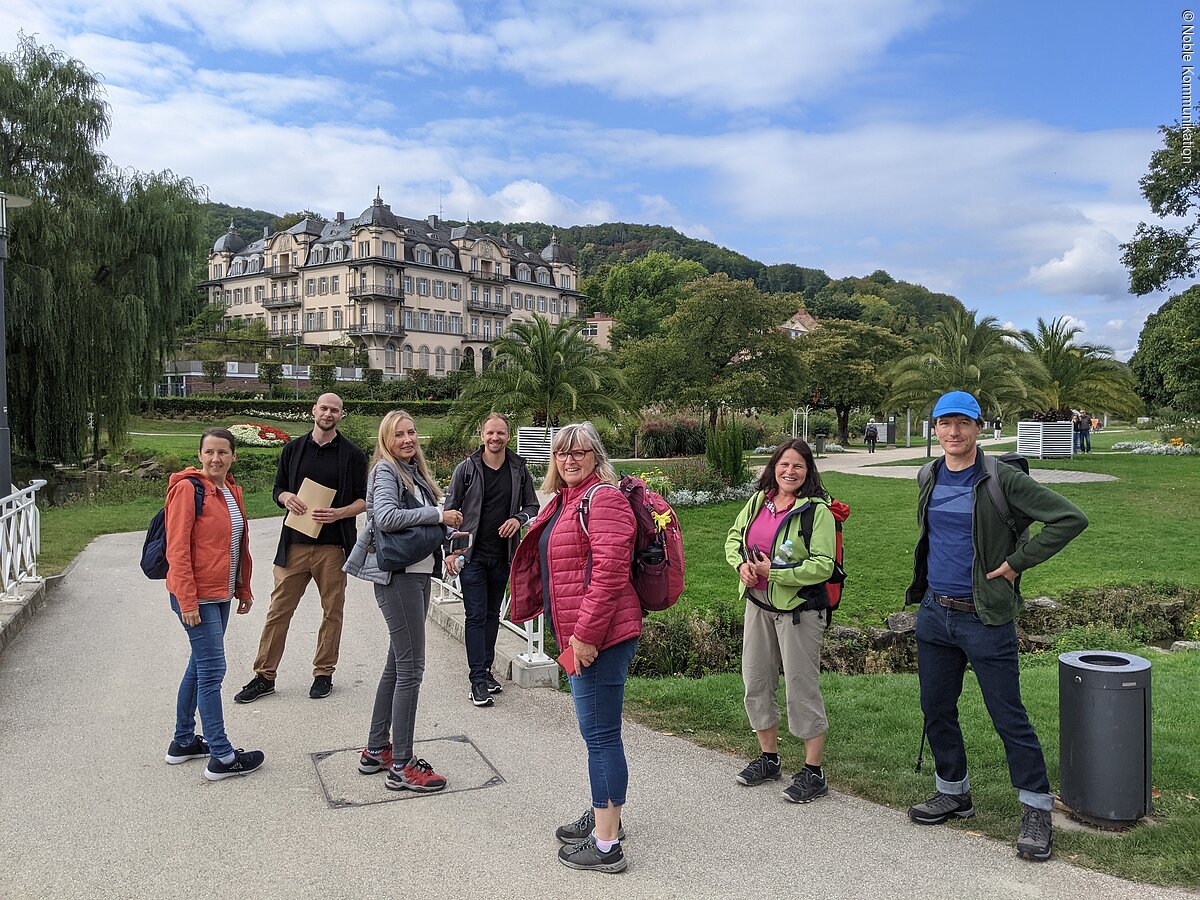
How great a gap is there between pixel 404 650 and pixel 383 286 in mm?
74348

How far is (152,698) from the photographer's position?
6297 millimetres

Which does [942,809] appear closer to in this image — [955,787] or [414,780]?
[955,787]

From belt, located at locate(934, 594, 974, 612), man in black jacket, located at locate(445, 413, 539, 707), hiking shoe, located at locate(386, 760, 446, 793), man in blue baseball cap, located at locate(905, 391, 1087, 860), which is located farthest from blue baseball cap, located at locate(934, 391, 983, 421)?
hiking shoe, located at locate(386, 760, 446, 793)

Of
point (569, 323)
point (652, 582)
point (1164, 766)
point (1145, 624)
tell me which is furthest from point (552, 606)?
point (569, 323)

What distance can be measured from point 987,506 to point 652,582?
1.61m

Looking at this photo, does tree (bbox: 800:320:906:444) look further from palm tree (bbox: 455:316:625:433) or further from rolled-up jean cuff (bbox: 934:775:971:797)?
rolled-up jean cuff (bbox: 934:775:971:797)

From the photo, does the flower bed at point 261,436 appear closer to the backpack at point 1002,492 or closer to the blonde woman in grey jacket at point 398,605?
the blonde woman in grey jacket at point 398,605

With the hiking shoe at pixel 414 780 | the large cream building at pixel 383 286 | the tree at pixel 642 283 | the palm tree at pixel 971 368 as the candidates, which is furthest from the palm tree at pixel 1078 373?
the tree at pixel 642 283

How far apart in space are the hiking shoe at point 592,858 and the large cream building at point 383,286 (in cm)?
7196

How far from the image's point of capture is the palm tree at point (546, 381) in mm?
21531

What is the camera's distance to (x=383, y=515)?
15.5 feet

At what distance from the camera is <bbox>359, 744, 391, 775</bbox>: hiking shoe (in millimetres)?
4855

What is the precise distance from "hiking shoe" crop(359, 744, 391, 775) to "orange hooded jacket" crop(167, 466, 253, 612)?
4.01ft

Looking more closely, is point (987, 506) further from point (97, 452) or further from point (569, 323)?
point (97, 452)
